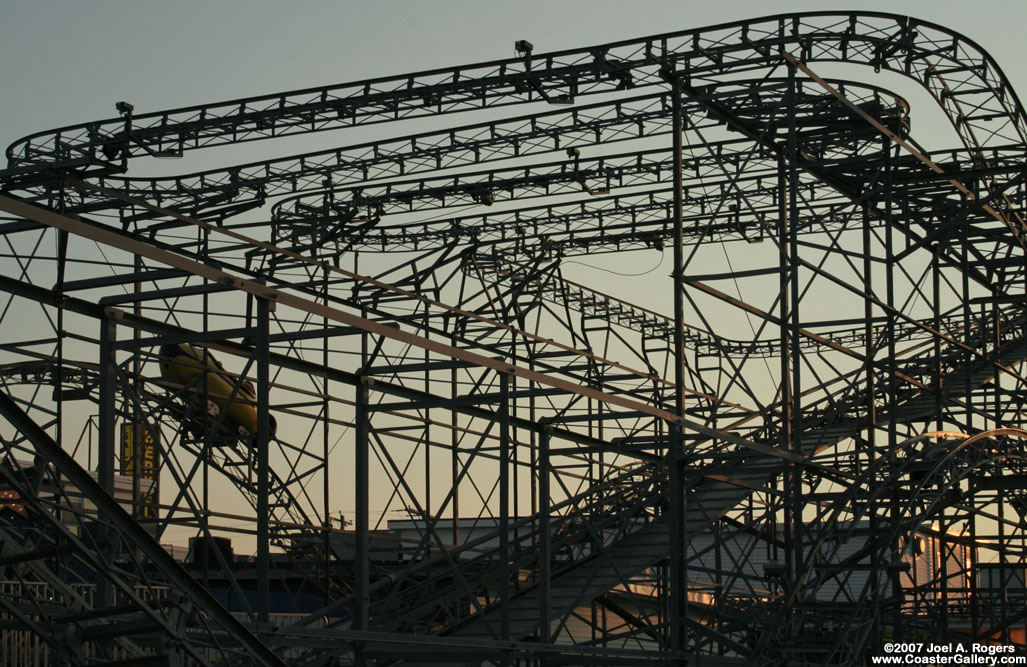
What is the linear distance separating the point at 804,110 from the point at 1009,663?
10256 mm

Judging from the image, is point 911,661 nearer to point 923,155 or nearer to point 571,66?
point 923,155

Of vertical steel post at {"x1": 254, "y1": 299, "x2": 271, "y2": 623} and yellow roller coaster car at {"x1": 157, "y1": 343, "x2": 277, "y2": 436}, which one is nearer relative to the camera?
vertical steel post at {"x1": 254, "y1": 299, "x2": 271, "y2": 623}

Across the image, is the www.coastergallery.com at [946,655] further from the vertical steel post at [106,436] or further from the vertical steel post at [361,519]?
the vertical steel post at [106,436]

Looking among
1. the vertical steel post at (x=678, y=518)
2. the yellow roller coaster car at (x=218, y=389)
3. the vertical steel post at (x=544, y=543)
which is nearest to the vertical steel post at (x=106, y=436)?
the vertical steel post at (x=544, y=543)

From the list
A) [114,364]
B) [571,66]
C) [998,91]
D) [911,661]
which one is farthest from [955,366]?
[114,364]

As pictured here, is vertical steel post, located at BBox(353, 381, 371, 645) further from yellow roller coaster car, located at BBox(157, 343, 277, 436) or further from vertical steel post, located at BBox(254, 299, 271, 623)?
yellow roller coaster car, located at BBox(157, 343, 277, 436)

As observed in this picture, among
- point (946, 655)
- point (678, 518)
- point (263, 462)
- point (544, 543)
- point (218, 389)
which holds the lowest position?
point (946, 655)

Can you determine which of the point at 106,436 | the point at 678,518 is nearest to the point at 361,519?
the point at 106,436

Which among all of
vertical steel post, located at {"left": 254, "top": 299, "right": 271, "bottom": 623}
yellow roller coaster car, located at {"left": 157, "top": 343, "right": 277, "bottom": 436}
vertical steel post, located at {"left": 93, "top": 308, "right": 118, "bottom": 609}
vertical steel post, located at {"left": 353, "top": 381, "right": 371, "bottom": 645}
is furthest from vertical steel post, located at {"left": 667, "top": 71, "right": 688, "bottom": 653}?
yellow roller coaster car, located at {"left": 157, "top": 343, "right": 277, "bottom": 436}

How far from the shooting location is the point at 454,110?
27656 mm

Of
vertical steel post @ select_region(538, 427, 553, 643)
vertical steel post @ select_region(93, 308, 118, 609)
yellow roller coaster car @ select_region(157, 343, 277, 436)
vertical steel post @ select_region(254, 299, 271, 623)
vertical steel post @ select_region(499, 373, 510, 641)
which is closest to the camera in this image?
vertical steel post @ select_region(254, 299, 271, 623)

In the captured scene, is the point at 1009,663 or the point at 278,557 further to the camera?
the point at 278,557

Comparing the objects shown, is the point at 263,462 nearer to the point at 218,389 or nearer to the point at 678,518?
the point at 678,518

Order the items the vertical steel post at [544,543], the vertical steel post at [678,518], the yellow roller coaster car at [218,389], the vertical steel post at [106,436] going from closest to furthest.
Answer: the vertical steel post at [106,436] → the vertical steel post at [544,543] → the vertical steel post at [678,518] → the yellow roller coaster car at [218,389]
